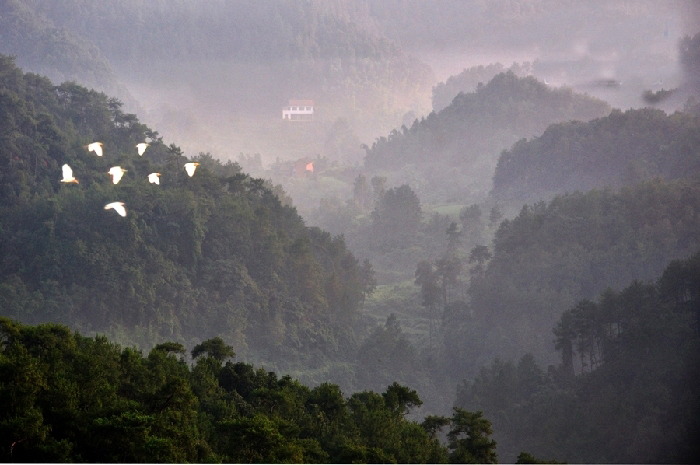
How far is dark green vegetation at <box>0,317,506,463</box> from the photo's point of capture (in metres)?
8.81

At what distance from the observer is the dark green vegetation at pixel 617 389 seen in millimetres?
19828

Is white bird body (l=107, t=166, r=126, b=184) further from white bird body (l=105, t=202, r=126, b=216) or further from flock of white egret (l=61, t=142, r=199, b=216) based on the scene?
white bird body (l=105, t=202, r=126, b=216)

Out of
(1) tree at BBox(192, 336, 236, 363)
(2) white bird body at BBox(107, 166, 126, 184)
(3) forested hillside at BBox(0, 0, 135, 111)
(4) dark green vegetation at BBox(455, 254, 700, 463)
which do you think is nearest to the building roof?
(3) forested hillside at BBox(0, 0, 135, 111)

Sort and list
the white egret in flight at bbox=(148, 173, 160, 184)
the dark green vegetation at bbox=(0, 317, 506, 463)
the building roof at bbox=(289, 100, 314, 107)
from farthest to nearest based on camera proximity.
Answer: the building roof at bbox=(289, 100, 314, 107) → the white egret in flight at bbox=(148, 173, 160, 184) → the dark green vegetation at bbox=(0, 317, 506, 463)

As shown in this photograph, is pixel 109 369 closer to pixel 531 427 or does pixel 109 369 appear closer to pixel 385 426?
pixel 385 426

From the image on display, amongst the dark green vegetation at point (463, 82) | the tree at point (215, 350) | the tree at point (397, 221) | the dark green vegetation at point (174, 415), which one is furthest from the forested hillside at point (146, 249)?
the dark green vegetation at point (463, 82)

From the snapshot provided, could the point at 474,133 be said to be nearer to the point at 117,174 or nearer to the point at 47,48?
the point at 47,48

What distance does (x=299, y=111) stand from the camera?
237 ft

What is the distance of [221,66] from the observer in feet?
235

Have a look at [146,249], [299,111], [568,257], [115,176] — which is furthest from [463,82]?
[146,249]

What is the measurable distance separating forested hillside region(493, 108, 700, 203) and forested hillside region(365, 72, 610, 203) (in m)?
7.20

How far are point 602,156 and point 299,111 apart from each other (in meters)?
37.7

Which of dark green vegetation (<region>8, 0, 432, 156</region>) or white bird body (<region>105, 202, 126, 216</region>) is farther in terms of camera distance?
dark green vegetation (<region>8, 0, 432, 156</region>)

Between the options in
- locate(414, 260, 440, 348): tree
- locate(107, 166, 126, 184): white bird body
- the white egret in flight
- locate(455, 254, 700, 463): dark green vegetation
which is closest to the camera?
locate(455, 254, 700, 463): dark green vegetation
